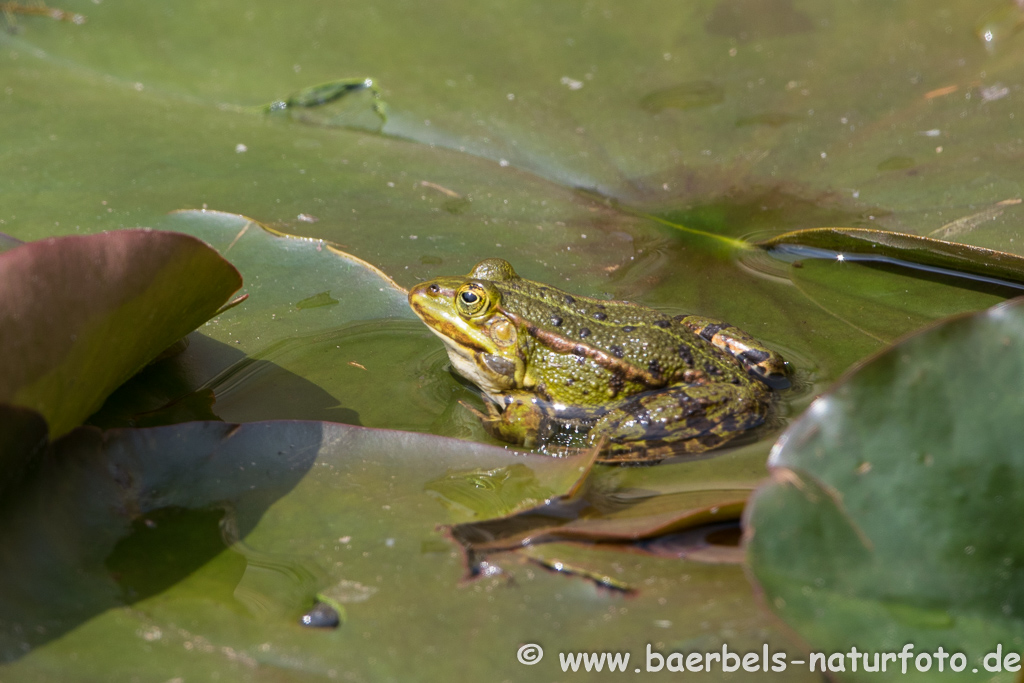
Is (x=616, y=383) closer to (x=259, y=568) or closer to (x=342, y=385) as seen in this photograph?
(x=342, y=385)

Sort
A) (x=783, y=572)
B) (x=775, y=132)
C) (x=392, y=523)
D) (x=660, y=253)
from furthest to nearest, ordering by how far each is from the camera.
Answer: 1. (x=775, y=132)
2. (x=660, y=253)
3. (x=392, y=523)
4. (x=783, y=572)

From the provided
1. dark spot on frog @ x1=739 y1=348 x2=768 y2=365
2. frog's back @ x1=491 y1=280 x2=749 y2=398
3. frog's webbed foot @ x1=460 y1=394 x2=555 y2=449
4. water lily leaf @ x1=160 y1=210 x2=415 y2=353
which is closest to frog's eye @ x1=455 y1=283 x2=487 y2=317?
frog's back @ x1=491 y1=280 x2=749 y2=398

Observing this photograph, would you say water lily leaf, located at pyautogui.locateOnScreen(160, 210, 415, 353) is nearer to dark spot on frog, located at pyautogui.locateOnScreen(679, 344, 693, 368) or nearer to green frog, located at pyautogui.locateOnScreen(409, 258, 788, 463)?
green frog, located at pyautogui.locateOnScreen(409, 258, 788, 463)

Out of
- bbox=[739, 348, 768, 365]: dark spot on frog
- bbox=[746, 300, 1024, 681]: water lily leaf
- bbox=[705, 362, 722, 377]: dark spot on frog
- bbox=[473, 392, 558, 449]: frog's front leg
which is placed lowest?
bbox=[473, 392, 558, 449]: frog's front leg

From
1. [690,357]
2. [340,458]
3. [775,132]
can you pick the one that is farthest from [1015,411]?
[775,132]

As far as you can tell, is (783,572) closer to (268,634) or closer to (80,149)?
(268,634)

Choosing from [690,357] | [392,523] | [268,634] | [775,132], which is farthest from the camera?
[775,132]

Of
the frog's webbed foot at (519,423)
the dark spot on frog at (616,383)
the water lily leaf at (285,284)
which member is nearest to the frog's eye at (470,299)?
the water lily leaf at (285,284)

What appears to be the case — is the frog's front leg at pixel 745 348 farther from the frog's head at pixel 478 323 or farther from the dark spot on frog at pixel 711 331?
the frog's head at pixel 478 323

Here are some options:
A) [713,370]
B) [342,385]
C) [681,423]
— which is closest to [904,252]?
[713,370]
